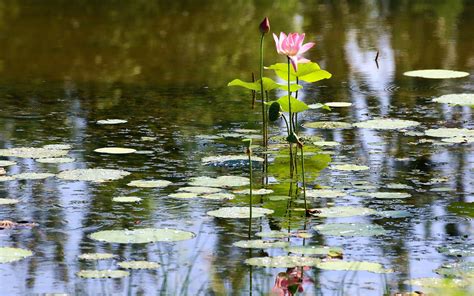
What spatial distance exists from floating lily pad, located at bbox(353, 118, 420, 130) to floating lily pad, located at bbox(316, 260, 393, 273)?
211 cm

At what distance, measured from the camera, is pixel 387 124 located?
5.30 m

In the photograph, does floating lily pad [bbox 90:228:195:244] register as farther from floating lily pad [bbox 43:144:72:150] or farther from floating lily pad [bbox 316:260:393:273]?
floating lily pad [bbox 43:144:72:150]

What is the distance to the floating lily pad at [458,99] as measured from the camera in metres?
5.70

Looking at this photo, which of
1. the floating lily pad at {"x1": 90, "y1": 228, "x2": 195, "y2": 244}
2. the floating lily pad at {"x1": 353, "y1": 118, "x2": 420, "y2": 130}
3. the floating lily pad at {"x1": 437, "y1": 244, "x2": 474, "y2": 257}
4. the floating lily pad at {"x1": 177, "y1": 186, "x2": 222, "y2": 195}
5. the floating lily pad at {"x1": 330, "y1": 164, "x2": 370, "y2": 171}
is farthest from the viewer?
the floating lily pad at {"x1": 353, "y1": 118, "x2": 420, "y2": 130}

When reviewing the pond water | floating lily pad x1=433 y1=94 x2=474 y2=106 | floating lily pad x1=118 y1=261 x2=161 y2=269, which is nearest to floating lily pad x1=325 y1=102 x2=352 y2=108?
the pond water

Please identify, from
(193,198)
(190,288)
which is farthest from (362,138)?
(190,288)

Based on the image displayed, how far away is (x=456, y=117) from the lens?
5488 millimetres

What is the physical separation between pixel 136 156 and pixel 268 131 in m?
0.85

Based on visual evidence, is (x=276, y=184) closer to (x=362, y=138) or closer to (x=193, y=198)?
(x=193, y=198)

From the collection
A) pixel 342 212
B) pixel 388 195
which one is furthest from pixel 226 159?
pixel 342 212

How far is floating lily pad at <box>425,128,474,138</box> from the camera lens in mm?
5051

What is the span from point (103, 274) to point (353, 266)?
2.28 ft

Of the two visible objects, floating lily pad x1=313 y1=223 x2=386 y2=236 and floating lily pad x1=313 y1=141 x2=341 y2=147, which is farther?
floating lily pad x1=313 y1=141 x2=341 y2=147

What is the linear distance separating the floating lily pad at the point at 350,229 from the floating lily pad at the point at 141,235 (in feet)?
1.38
